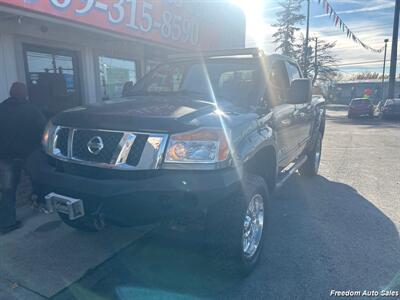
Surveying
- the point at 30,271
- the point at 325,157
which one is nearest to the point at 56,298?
the point at 30,271

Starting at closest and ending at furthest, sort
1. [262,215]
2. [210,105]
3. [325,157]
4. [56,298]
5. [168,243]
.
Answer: [56,298] < [210,105] < [262,215] < [168,243] < [325,157]

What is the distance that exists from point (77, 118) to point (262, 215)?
1.95 meters

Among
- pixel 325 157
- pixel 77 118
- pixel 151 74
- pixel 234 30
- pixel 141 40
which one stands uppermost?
pixel 234 30

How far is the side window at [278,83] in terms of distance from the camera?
375 cm

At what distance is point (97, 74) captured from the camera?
7062 mm

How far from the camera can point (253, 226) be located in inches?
123

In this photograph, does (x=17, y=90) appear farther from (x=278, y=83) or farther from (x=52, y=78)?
(x=278, y=83)

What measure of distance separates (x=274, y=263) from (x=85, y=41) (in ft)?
18.4

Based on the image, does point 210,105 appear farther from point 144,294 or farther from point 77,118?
point 144,294

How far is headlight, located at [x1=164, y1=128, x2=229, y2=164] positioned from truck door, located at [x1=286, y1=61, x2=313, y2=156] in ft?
7.53

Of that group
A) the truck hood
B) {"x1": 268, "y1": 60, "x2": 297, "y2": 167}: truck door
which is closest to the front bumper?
the truck hood

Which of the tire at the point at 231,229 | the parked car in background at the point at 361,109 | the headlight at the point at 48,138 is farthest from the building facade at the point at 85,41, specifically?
the parked car in background at the point at 361,109

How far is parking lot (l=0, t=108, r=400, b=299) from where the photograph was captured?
2.76 metres

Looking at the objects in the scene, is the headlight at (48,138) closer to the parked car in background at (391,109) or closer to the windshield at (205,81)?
the windshield at (205,81)
